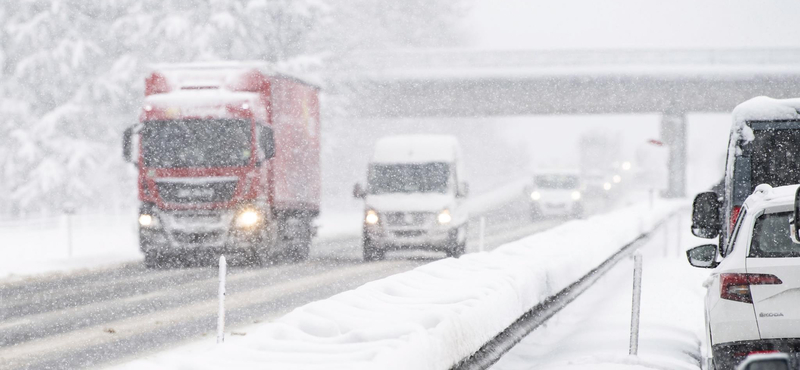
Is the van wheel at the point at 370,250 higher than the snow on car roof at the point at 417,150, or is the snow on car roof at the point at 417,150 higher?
the snow on car roof at the point at 417,150

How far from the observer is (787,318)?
19.9 feet

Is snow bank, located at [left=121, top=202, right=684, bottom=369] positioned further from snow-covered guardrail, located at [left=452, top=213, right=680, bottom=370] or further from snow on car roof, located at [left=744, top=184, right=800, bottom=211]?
snow on car roof, located at [left=744, top=184, right=800, bottom=211]

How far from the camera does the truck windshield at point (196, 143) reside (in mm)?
19766

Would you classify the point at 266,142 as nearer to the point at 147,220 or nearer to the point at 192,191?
the point at 192,191

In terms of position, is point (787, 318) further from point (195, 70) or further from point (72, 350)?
point (195, 70)

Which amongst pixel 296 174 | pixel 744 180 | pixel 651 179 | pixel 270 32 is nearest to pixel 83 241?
pixel 296 174

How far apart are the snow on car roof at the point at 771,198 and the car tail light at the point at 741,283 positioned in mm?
417

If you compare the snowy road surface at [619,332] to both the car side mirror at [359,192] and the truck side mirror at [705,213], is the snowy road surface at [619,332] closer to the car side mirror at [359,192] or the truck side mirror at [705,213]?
the truck side mirror at [705,213]

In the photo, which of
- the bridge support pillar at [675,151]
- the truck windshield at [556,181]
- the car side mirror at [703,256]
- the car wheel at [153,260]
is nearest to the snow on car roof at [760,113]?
the car side mirror at [703,256]

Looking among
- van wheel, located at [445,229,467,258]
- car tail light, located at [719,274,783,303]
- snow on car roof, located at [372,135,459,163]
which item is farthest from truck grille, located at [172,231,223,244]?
car tail light, located at [719,274,783,303]

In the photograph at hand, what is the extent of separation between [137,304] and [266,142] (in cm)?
594

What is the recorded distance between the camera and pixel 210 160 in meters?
19.9


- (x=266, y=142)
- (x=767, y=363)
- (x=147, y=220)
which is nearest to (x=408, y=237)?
(x=266, y=142)

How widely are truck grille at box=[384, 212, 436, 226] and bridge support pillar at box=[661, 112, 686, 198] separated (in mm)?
41069
